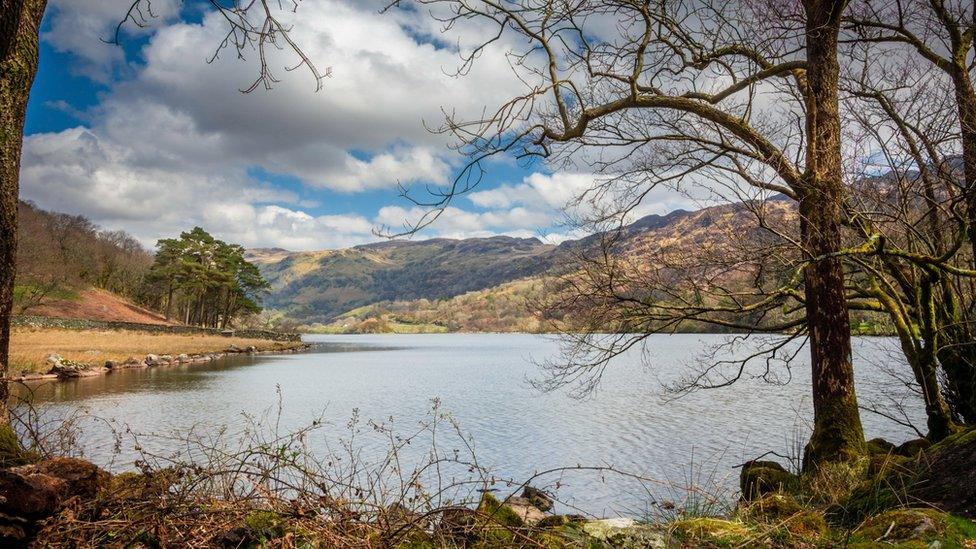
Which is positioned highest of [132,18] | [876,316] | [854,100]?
[854,100]

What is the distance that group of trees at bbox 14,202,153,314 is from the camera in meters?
48.2

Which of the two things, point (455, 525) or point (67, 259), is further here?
point (67, 259)

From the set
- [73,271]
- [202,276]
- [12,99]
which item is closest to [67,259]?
[73,271]

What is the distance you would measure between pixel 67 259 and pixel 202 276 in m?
14.8

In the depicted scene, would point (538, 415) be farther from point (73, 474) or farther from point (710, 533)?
point (73, 474)

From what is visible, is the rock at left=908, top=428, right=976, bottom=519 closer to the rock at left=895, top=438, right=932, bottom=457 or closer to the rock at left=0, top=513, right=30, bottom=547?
the rock at left=895, top=438, right=932, bottom=457

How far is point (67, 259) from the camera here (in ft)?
209

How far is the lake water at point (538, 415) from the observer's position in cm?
1212

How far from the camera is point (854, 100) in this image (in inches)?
364

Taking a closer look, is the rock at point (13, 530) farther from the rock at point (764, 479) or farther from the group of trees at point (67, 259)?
the group of trees at point (67, 259)

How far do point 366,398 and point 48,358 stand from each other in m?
17.8

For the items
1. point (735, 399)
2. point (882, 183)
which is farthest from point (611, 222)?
point (735, 399)

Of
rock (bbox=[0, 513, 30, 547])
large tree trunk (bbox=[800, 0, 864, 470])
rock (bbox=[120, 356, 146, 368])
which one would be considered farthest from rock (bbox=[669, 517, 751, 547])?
rock (bbox=[120, 356, 146, 368])

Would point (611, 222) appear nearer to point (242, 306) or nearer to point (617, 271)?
point (617, 271)
